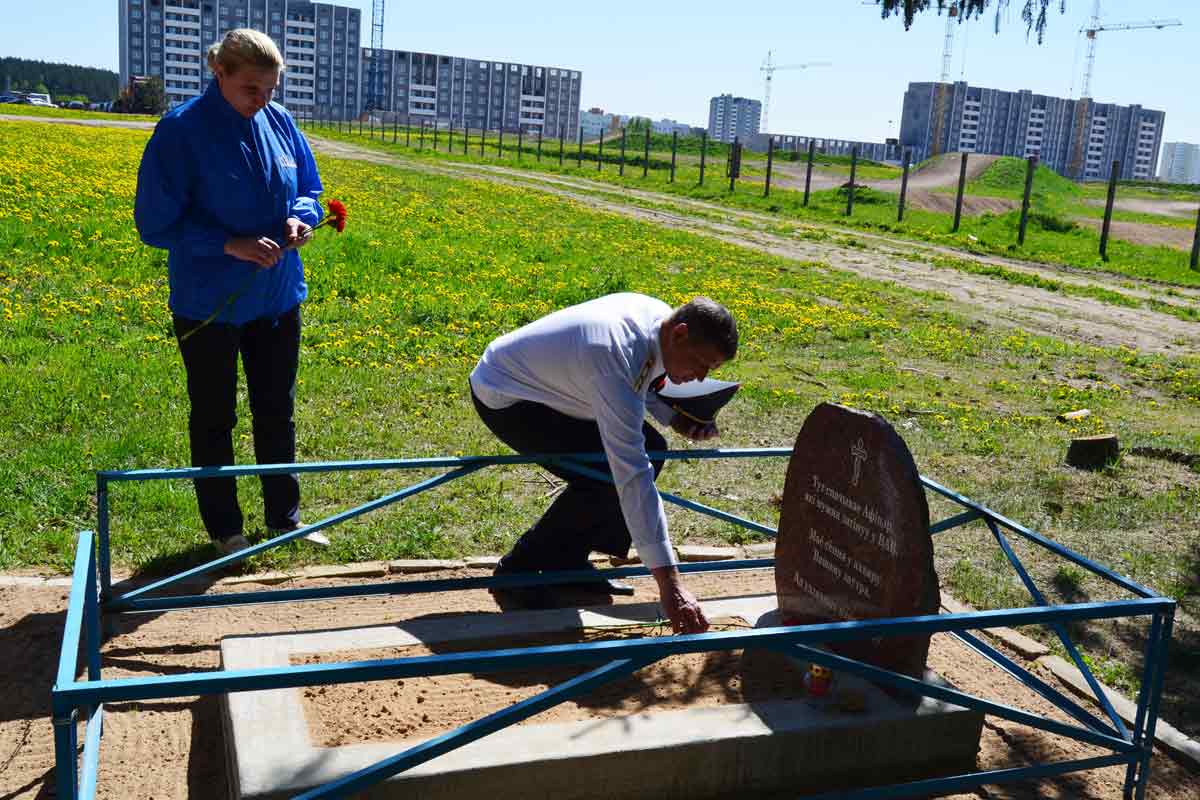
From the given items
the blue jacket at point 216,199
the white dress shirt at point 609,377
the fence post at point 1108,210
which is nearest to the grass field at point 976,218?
the fence post at point 1108,210

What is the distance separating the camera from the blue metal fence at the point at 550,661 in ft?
8.05

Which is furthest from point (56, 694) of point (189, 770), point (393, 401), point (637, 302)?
point (393, 401)

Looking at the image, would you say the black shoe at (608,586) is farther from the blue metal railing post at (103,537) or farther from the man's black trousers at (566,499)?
the blue metal railing post at (103,537)

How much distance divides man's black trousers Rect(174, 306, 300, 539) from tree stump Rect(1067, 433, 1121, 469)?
474cm

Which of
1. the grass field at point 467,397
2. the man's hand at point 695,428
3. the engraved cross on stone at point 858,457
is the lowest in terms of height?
the grass field at point 467,397

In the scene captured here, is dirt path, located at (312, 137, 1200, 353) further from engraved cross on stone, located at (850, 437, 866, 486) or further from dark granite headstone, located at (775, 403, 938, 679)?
engraved cross on stone, located at (850, 437, 866, 486)

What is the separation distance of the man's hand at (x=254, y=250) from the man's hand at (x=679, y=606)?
2.12m

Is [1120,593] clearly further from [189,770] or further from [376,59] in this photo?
[376,59]

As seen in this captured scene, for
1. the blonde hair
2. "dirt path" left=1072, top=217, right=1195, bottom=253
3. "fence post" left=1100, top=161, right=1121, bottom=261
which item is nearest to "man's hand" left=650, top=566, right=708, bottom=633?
the blonde hair

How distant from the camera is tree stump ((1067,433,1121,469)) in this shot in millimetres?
7273

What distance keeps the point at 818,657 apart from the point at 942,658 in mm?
1723

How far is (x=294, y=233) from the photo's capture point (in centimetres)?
479

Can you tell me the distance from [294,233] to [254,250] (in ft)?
0.76

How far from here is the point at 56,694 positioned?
233cm
